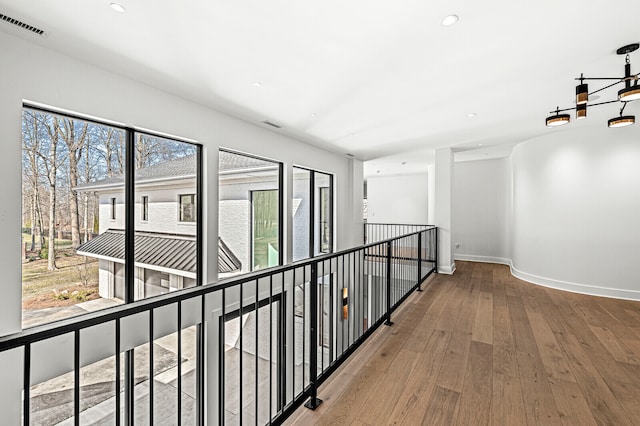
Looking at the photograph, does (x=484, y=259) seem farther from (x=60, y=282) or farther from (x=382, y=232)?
(x=60, y=282)

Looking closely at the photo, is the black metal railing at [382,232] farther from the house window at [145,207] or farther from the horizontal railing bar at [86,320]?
the horizontal railing bar at [86,320]

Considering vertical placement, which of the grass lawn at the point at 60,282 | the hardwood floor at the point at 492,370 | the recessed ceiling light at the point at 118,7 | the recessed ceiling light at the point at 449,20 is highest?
the recessed ceiling light at the point at 449,20

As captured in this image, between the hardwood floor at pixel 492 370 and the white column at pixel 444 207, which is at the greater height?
the white column at pixel 444 207

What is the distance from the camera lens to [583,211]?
4.98 metres

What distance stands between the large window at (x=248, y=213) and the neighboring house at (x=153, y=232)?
10.5 inches

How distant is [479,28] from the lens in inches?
85.6

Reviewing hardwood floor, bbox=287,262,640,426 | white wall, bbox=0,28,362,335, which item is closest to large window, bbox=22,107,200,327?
white wall, bbox=0,28,362,335

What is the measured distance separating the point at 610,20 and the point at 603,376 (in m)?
2.68

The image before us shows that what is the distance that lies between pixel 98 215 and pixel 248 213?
6.45 ft

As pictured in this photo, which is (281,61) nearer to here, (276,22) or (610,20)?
(276,22)

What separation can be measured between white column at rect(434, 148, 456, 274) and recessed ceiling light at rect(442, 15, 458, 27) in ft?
14.6

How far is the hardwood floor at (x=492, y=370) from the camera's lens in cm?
192

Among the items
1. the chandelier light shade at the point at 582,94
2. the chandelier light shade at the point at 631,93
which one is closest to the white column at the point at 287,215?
the chandelier light shade at the point at 582,94

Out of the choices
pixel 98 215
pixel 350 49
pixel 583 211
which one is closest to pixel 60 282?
pixel 98 215
